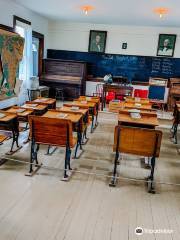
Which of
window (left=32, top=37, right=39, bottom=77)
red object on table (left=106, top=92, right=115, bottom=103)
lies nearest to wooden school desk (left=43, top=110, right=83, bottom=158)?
red object on table (left=106, top=92, right=115, bottom=103)

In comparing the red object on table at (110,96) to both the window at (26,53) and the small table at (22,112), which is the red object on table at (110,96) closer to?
the window at (26,53)

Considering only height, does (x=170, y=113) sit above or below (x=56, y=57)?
below

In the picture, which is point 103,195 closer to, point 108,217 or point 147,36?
point 108,217

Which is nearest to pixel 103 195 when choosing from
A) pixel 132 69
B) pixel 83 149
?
pixel 83 149

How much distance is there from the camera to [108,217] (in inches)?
102

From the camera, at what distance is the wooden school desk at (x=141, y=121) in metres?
3.83

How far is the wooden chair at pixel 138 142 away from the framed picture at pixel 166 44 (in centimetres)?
681

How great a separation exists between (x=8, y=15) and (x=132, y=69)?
4.80 metres

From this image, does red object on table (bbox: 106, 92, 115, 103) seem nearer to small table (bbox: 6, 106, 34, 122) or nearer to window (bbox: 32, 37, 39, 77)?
window (bbox: 32, 37, 39, 77)

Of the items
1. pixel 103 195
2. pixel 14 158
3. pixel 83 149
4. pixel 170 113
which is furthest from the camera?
pixel 170 113

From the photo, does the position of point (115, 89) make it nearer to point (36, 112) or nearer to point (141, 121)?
point (36, 112)

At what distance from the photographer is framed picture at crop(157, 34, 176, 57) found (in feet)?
29.5

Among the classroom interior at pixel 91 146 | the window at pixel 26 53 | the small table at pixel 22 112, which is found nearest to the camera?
the classroom interior at pixel 91 146

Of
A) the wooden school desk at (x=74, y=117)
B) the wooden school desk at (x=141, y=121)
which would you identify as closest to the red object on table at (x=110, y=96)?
the wooden school desk at (x=141, y=121)
